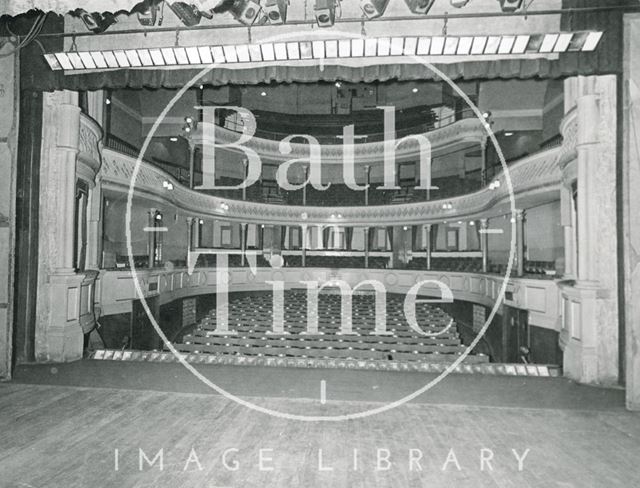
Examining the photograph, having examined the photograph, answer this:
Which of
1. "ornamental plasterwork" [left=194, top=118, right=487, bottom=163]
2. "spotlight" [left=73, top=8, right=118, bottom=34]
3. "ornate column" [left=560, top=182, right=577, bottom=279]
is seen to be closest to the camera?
"spotlight" [left=73, top=8, right=118, bottom=34]

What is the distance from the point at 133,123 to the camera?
17.8m

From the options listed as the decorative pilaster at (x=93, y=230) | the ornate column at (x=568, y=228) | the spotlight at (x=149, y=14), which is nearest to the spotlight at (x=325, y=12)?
the spotlight at (x=149, y=14)

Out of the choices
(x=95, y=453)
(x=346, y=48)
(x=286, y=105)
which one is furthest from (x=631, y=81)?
(x=286, y=105)

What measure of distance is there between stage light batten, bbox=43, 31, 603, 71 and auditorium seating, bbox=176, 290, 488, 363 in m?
4.15

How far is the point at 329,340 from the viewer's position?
29.6 feet

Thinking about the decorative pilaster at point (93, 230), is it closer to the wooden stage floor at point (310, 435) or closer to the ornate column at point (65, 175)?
the ornate column at point (65, 175)

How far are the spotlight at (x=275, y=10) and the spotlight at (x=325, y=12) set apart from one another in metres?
0.38

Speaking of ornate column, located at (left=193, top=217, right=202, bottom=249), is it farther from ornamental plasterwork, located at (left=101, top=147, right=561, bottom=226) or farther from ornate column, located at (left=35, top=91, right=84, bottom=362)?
ornate column, located at (left=35, top=91, right=84, bottom=362)

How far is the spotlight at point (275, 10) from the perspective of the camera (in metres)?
4.23

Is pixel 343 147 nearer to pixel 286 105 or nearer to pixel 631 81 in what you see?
pixel 286 105

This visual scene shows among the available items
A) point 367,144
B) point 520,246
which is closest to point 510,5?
point 520,246

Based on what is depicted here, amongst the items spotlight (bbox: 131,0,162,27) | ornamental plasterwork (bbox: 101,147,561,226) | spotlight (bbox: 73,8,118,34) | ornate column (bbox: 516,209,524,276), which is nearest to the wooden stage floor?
spotlight (bbox: 73,8,118,34)

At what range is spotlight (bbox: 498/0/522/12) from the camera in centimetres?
401

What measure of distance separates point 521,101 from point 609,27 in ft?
49.1
